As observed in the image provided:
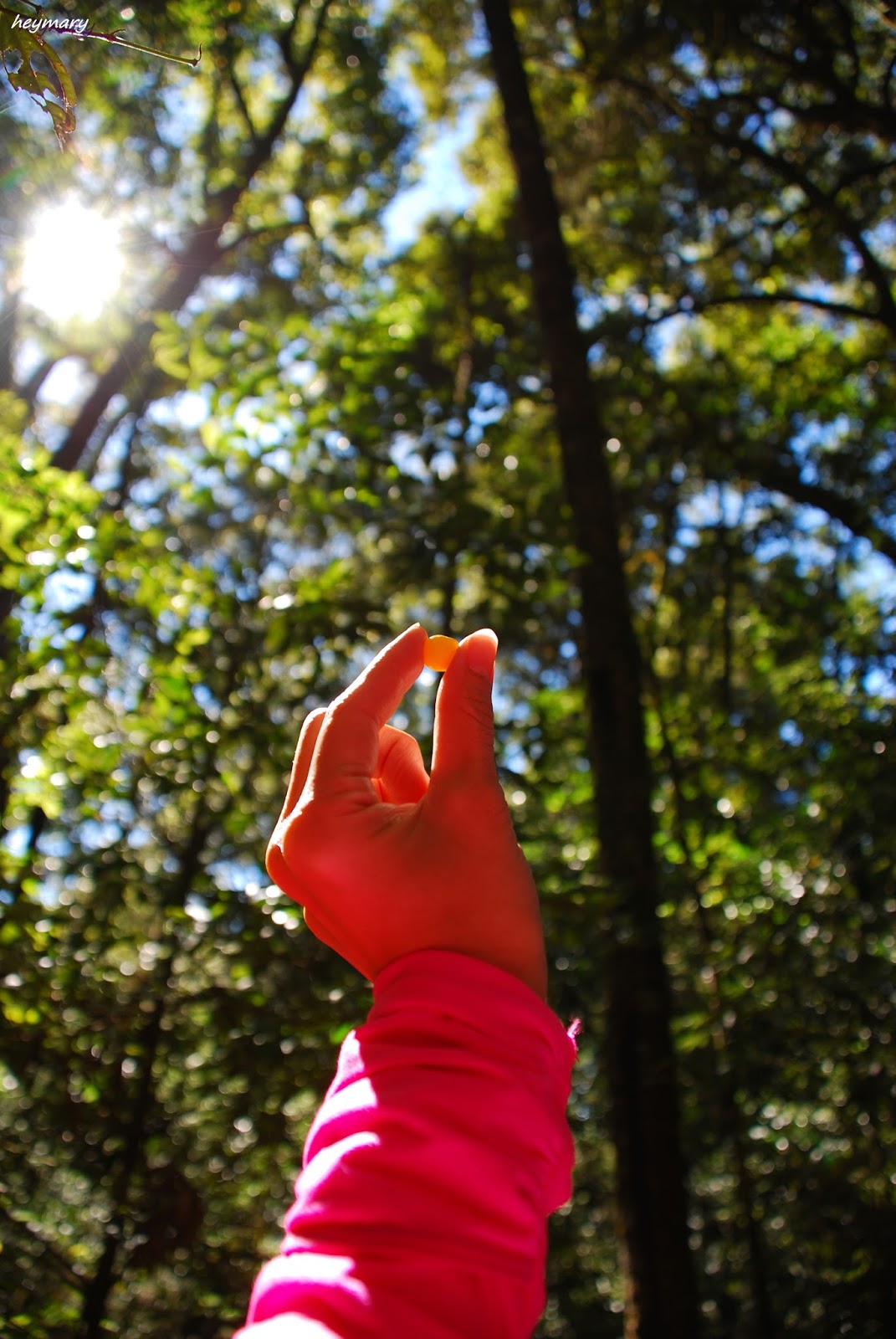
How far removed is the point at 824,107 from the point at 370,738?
612 cm

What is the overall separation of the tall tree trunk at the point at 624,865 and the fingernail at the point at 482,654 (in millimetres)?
1596

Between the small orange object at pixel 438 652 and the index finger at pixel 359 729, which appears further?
the small orange object at pixel 438 652

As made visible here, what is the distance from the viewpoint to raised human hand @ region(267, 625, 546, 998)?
2.55ft

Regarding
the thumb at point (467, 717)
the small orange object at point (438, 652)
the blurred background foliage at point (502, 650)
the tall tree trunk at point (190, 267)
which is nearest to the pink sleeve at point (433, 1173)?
the thumb at point (467, 717)

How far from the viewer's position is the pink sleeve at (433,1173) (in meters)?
0.59

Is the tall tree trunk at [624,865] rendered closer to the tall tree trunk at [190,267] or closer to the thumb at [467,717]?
the thumb at [467,717]

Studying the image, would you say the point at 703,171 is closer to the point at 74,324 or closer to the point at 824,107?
the point at 824,107

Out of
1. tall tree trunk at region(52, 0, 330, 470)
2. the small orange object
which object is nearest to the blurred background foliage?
tall tree trunk at region(52, 0, 330, 470)

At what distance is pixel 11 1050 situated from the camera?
7.52 feet

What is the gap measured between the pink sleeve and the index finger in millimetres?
185

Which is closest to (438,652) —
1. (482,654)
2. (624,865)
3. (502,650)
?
(482,654)

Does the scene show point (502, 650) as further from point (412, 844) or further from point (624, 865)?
point (412, 844)

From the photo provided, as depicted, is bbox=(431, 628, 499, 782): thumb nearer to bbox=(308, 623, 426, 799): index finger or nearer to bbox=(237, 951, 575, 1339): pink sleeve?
bbox=(308, 623, 426, 799): index finger

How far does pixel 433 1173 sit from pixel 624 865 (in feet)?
9.26
